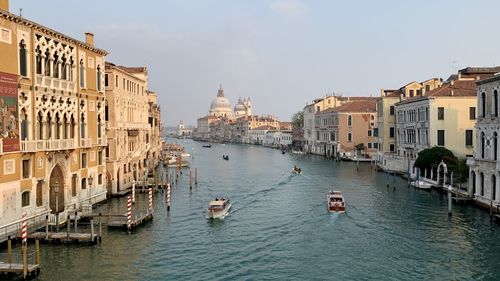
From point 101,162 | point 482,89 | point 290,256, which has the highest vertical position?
point 482,89

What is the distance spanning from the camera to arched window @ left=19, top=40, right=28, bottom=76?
1898 cm

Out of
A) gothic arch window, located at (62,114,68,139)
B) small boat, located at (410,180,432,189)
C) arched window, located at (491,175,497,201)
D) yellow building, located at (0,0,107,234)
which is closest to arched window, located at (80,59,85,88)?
yellow building, located at (0,0,107,234)

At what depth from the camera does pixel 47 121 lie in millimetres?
21078

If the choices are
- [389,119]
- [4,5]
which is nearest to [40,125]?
[4,5]

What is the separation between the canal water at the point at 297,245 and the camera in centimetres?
1599

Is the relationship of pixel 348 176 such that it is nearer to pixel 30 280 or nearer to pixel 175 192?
pixel 175 192

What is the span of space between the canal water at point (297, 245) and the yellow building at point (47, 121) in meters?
2.74

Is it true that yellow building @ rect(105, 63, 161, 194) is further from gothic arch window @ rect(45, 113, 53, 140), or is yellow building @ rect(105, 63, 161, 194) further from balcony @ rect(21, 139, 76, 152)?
gothic arch window @ rect(45, 113, 53, 140)

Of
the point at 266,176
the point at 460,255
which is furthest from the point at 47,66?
the point at 266,176

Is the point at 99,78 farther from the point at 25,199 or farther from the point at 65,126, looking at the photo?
the point at 25,199

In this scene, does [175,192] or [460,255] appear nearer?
[460,255]

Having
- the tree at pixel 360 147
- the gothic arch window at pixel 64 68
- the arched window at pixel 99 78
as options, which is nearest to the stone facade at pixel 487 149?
the arched window at pixel 99 78

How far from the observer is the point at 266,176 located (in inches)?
1797

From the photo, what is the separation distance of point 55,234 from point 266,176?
28.2 metres
